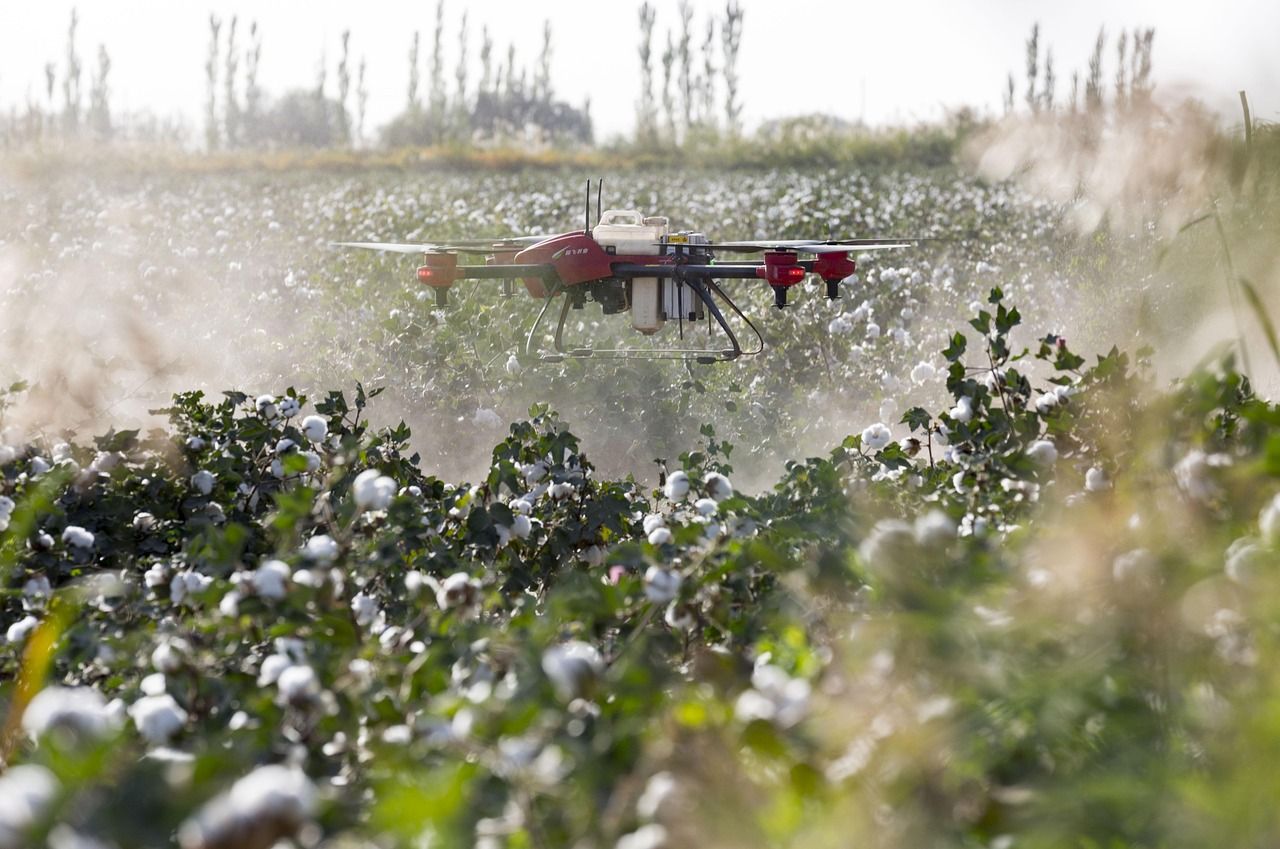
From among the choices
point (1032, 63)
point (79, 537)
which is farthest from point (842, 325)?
point (1032, 63)

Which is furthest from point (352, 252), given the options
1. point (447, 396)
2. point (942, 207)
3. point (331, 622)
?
point (331, 622)

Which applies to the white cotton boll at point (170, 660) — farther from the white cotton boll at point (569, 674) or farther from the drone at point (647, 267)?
the drone at point (647, 267)

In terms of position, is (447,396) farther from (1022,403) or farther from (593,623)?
(593,623)

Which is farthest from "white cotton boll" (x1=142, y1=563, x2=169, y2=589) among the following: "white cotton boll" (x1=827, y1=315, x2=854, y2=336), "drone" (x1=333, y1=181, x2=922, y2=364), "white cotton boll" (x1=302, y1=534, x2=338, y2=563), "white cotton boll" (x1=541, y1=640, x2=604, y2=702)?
"white cotton boll" (x1=827, y1=315, x2=854, y2=336)

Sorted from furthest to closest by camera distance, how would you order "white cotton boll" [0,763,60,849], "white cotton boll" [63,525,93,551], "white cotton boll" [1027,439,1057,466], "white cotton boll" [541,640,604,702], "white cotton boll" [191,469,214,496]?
"white cotton boll" [191,469,214,496]
"white cotton boll" [63,525,93,551]
"white cotton boll" [1027,439,1057,466]
"white cotton boll" [541,640,604,702]
"white cotton boll" [0,763,60,849]

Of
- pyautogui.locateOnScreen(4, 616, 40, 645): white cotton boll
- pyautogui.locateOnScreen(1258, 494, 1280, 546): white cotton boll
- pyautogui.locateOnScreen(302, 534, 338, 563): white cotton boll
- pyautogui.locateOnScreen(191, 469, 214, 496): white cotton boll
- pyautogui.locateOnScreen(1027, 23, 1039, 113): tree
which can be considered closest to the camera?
pyautogui.locateOnScreen(1258, 494, 1280, 546): white cotton boll

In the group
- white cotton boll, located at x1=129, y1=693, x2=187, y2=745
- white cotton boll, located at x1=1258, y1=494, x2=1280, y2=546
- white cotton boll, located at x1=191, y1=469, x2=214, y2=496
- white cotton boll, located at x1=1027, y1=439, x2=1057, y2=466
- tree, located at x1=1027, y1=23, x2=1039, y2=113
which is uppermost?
tree, located at x1=1027, y1=23, x2=1039, y2=113

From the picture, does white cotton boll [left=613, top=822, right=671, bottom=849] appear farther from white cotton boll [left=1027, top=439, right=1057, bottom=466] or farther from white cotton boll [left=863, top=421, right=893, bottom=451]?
white cotton boll [left=863, top=421, right=893, bottom=451]

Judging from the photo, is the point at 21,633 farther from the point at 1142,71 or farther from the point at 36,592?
the point at 1142,71
